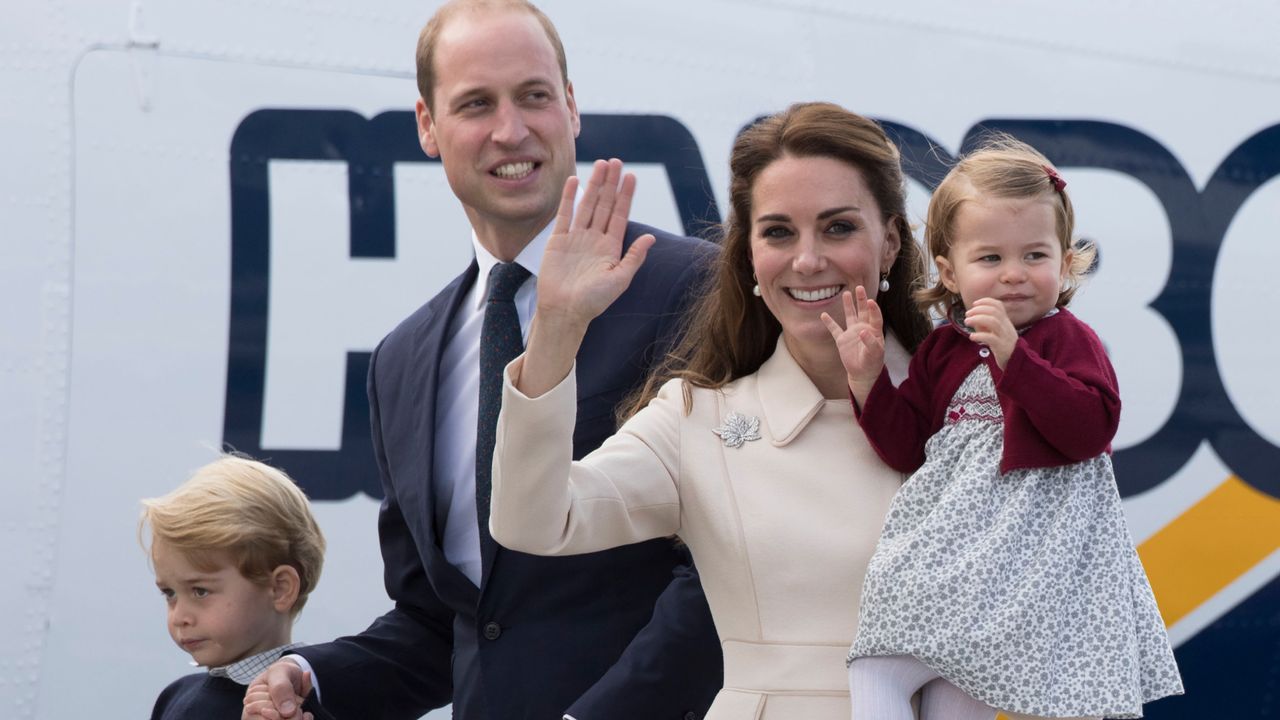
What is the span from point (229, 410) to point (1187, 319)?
2685 mm

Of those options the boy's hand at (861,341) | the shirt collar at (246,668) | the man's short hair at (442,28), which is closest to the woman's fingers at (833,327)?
the boy's hand at (861,341)

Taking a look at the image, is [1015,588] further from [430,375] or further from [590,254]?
[430,375]

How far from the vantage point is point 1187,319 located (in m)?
3.91

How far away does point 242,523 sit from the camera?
2.85m

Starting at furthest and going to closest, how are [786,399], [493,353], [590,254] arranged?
[493,353] < [786,399] < [590,254]

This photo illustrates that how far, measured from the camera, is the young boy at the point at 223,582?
9.10ft

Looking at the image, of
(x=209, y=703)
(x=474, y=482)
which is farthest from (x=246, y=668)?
(x=474, y=482)

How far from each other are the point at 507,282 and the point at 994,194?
40.4 inches

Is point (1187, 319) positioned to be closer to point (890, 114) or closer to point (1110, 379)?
point (890, 114)

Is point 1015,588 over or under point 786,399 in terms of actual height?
under

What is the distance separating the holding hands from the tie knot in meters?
0.64

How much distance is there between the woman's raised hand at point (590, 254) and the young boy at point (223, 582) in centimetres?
111

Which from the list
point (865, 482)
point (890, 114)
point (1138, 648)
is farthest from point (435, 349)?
point (890, 114)

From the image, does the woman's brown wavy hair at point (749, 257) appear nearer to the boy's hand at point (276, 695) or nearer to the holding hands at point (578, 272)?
the holding hands at point (578, 272)
